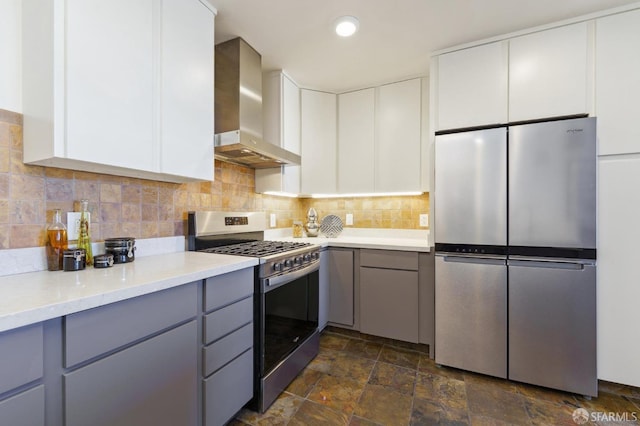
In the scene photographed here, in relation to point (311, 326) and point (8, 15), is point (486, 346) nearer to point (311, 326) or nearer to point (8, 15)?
point (311, 326)

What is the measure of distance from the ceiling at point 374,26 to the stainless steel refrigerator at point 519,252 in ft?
2.28

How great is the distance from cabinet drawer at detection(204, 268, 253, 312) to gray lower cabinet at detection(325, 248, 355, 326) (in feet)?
3.61

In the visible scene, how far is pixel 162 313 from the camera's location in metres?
1.03

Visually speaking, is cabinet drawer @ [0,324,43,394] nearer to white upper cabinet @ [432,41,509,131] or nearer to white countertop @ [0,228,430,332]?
white countertop @ [0,228,430,332]

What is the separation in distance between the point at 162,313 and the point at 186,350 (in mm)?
219

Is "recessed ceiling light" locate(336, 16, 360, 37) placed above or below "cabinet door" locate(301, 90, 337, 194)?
above

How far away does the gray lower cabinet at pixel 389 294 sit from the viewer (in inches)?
84.9

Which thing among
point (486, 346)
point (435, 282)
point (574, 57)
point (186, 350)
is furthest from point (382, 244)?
point (574, 57)

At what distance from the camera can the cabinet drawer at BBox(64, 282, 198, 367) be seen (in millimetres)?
797

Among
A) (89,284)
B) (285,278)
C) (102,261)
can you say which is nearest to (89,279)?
(89,284)

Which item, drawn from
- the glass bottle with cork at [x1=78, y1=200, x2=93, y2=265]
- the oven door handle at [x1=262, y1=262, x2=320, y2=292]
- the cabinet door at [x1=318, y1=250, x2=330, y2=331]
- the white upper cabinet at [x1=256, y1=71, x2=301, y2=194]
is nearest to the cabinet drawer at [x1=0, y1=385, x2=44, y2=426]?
the glass bottle with cork at [x1=78, y1=200, x2=93, y2=265]

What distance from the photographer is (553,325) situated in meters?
1.65

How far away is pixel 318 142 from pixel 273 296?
5.67 feet

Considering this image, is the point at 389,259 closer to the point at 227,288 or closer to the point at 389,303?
the point at 389,303
